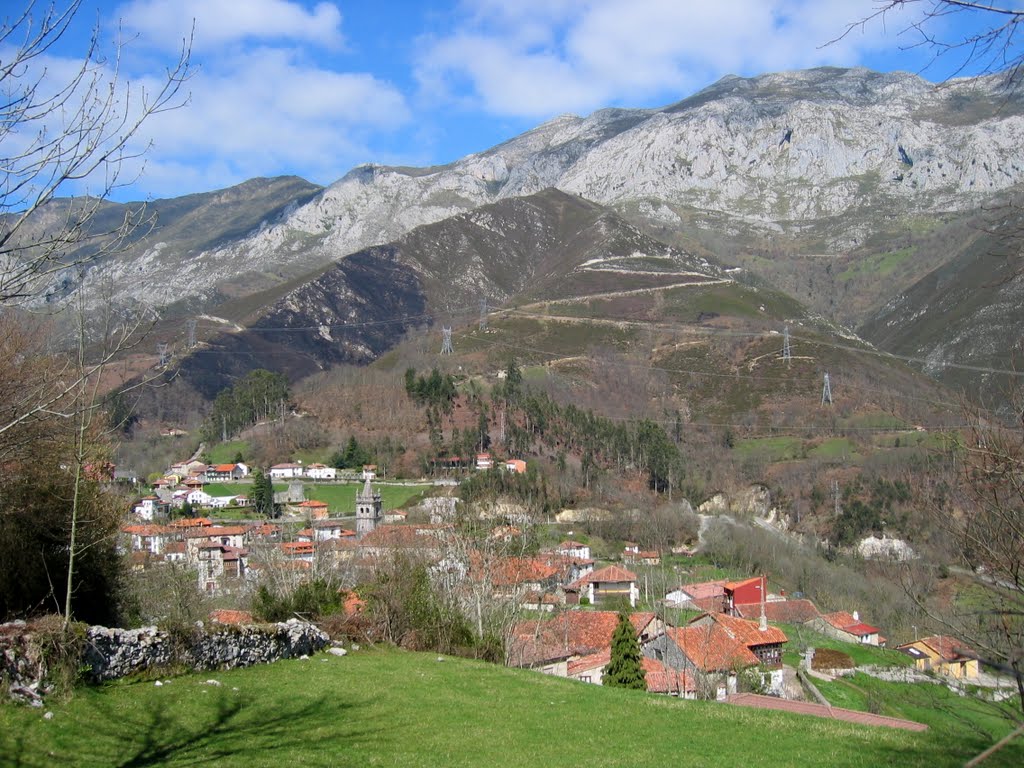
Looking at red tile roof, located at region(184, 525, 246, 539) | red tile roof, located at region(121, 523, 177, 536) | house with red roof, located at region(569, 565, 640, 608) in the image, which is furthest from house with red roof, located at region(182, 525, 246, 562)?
house with red roof, located at region(569, 565, 640, 608)

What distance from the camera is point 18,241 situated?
590 cm

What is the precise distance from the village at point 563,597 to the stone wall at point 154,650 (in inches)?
29.6

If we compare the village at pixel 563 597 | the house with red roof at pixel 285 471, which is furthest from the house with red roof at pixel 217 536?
the house with red roof at pixel 285 471

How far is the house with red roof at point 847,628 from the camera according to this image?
38281 mm

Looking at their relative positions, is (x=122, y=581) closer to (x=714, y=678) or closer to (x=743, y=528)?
(x=714, y=678)

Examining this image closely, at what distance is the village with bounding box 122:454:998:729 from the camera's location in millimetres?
20469

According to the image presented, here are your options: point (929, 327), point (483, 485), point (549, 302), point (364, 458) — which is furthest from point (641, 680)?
point (929, 327)

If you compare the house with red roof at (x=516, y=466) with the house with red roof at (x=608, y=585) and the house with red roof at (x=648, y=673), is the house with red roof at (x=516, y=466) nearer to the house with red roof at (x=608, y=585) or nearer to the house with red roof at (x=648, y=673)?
the house with red roof at (x=608, y=585)

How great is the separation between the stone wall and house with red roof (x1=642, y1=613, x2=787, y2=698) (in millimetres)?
11304

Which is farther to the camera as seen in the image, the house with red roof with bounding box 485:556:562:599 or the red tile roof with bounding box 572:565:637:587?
the red tile roof with bounding box 572:565:637:587

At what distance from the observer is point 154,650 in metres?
10.5

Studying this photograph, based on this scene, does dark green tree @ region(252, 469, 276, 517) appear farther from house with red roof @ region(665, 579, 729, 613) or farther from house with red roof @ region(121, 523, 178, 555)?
house with red roof @ region(665, 579, 729, 613)

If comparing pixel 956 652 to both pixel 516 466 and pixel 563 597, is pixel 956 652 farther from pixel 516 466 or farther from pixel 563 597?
pixel 516 466

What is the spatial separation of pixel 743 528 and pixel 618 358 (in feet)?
165
